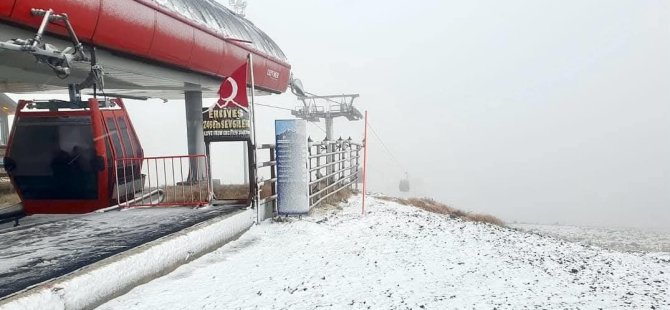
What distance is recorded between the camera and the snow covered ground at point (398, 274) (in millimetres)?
4777

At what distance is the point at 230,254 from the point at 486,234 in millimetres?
4820

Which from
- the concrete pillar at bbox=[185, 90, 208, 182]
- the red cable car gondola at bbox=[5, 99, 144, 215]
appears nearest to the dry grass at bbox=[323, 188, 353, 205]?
the red cable car gondola at bbox=[5, 99, 144, 215]

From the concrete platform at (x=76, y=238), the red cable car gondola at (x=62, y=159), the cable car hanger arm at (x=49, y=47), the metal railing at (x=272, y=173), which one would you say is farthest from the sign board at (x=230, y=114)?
the cable car hanger arm at (x=49, y=47)

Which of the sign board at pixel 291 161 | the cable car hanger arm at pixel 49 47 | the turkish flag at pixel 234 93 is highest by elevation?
the cable car hanger arm at pixel 49 47

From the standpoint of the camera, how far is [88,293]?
4.29 meters

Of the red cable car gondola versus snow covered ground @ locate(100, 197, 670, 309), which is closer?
snow covered ground @ locate(100, 197, 670, 309)

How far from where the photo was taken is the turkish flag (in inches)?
358

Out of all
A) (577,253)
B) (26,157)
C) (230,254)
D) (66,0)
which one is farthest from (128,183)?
(577,253)

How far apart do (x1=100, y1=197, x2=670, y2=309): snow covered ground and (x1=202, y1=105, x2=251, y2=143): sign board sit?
176cm

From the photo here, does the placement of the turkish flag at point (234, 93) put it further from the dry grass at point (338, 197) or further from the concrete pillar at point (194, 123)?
the concrete pillar at point (194, 123)

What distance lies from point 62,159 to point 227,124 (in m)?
3.26

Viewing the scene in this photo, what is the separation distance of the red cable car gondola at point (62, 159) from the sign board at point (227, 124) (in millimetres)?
2110

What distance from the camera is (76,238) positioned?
635 cm

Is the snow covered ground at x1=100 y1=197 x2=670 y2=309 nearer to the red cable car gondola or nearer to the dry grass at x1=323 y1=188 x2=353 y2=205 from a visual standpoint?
the dry grass at x1=323 y1=188 x2=353 y2=205
